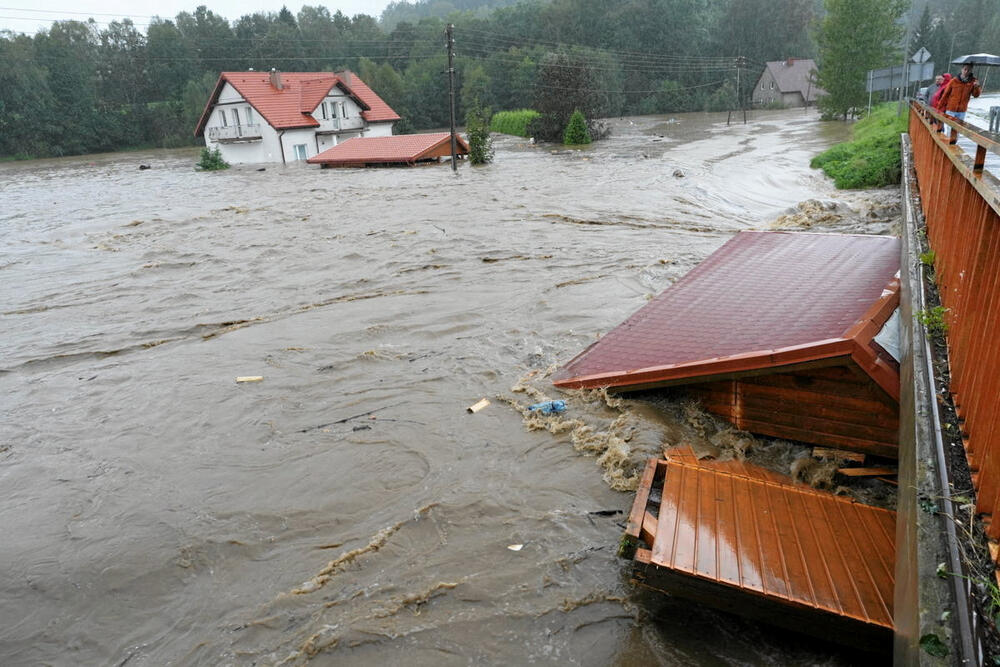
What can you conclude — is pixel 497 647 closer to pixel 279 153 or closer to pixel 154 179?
pixel 154 179

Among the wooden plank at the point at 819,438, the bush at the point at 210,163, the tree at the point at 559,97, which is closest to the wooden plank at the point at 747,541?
the wooden plank at the point at 819,438

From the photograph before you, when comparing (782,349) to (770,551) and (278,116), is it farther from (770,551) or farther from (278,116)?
(278,116)

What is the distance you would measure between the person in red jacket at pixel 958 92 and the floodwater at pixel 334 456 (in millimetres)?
2528

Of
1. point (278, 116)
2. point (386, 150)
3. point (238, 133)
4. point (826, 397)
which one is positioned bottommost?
point (826, 397)

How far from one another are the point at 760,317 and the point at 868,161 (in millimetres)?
16559

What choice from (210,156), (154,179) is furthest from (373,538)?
(210,156)

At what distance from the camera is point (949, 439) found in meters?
2.87

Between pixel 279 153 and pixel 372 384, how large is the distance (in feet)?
126

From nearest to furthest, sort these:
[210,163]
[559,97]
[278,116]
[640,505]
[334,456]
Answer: [640,505], [334,456], [210,163], [278,116], [559,97]

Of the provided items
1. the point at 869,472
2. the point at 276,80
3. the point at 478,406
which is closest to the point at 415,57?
the point at 276,80

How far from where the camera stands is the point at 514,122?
55312 millimetres

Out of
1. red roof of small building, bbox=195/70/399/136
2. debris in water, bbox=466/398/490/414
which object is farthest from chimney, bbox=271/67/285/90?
debris in water, bbox=466/398/490/414

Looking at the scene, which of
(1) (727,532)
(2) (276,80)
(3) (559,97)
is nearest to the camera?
(1) (727,532)

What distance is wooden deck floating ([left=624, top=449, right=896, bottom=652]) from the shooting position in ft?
11.0
